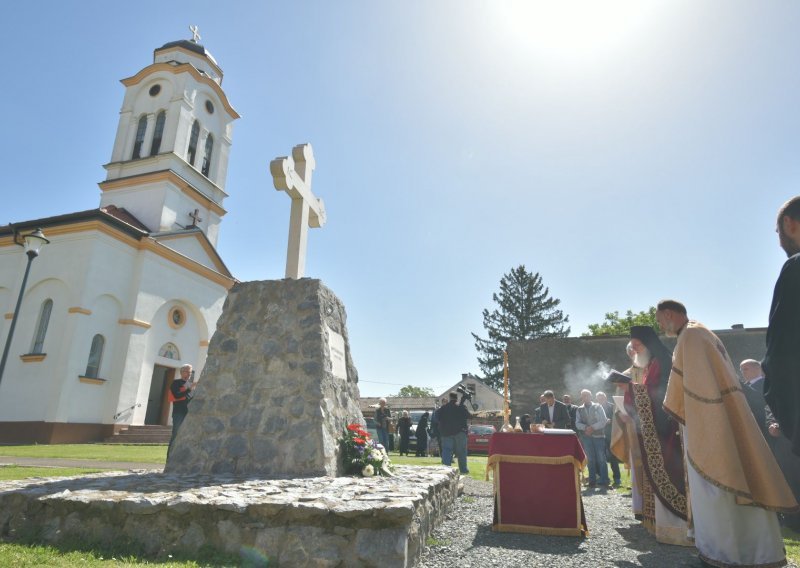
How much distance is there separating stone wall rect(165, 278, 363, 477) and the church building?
34.3 ft

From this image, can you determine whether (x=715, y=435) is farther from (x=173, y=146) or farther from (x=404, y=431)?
(x=173, y=146)

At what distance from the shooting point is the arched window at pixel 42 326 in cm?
1769

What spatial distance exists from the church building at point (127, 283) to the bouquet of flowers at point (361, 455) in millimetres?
11952

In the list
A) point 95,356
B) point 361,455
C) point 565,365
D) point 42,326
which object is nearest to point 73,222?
point 42,326

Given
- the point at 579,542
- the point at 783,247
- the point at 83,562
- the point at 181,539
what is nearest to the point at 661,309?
the point at 783,247

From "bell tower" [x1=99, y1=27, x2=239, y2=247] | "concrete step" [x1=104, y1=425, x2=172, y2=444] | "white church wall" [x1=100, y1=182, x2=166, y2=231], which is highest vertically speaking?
"bell tower" [x1=99, y1=27, x2=239, y2=247]

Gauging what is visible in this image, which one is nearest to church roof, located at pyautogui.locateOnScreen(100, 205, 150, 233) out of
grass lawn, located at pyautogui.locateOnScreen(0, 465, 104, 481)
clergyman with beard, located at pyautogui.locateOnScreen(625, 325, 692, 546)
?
grass lawn, located at pyautogui.locateOnScreen(0, 465, 104, 481)

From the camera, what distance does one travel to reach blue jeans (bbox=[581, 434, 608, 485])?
885cm

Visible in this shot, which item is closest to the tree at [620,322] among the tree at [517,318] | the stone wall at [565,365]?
the tree at [517,318]

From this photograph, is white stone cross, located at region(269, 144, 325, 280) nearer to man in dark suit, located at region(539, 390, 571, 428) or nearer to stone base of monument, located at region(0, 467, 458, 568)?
stone base of monument, located at region(0, 467, 458, 568)

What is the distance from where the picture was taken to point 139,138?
25.8 m

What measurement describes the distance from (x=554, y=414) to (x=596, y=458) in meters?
1.08

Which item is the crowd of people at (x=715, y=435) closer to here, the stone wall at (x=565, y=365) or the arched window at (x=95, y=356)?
the stone wall at (x=565, y=365)

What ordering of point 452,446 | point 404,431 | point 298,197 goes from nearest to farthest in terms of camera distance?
point 298,197
point 452,446
point 404,431
